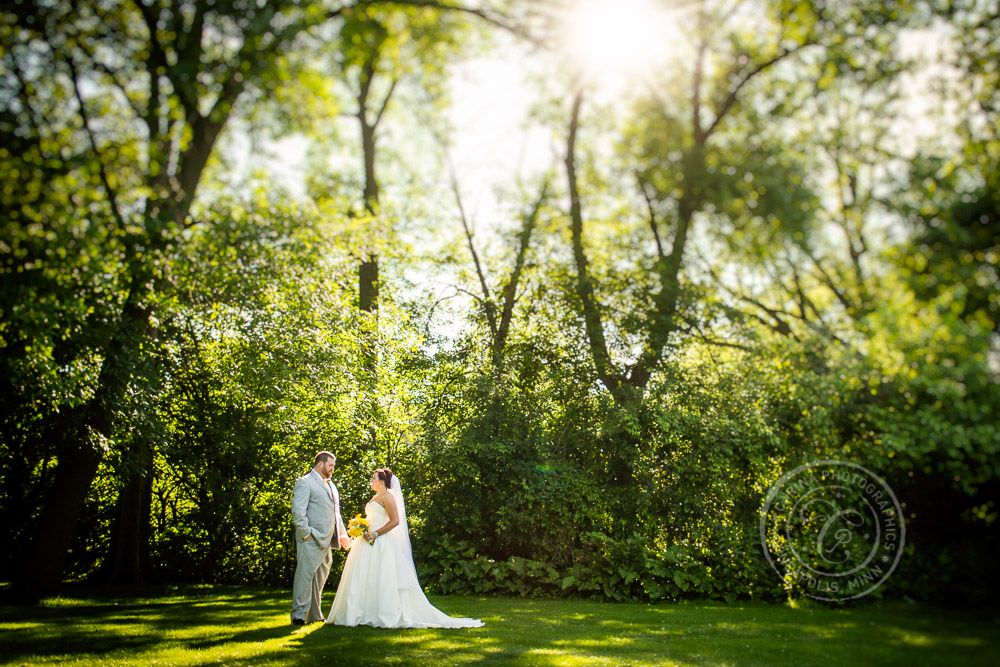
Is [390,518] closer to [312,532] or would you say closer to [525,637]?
[312,532]

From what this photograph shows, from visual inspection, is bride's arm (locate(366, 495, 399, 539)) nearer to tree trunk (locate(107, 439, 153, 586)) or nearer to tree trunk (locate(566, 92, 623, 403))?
tree trunk (locate(566, 92, 623, 403))

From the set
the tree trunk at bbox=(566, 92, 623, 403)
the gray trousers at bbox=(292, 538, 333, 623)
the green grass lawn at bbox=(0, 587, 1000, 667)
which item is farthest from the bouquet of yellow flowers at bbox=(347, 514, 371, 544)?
the tree trunk at bbox=(566, 92, 623, 403)

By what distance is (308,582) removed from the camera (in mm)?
8773

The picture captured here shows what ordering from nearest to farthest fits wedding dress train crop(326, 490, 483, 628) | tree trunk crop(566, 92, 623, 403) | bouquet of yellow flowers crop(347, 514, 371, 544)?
1. wedding dress train crop(326, 490, 483, 628)
2. bouquet of yellow flowers crop(347, 514, 371, 544)
3. tree trunk crop(566, 92, 623, 403)

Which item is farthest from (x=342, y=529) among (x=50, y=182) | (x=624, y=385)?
(x=624, y=385)

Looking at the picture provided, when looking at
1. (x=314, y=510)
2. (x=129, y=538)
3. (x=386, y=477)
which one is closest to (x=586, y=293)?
(x=386, y=477)

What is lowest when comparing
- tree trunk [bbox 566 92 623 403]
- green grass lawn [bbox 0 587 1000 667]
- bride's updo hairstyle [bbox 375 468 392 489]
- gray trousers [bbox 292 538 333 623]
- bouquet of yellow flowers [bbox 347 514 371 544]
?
green grass lawn [bbox 0 587 1000 667]

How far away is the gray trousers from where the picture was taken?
8.66m

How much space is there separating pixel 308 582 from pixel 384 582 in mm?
945

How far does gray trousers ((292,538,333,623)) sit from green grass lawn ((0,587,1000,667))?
0.26 m

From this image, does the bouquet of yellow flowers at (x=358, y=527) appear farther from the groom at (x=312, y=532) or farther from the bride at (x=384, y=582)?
the groom at (x=312, y=532)

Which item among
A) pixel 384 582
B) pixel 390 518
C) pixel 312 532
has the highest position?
pixel 390 518

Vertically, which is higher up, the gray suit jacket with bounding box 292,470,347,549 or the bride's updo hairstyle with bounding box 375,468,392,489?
the bride's updo hairstyle with bounding box 375,468,392,489

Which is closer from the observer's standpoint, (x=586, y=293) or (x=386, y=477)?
(x=386, y=477)
